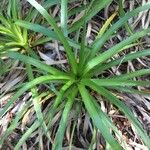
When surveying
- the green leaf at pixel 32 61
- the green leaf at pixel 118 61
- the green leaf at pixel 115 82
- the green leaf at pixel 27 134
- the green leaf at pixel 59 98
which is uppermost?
the green leaf at pixel 118 61

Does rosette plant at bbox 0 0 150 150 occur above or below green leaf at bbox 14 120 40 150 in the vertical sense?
above

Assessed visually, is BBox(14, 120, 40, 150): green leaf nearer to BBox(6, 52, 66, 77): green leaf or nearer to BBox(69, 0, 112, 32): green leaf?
BBox(6, 52, 66, 77): green leaf

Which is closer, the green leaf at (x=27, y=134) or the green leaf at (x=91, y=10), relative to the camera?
the green leaf at (x=27, y=134)

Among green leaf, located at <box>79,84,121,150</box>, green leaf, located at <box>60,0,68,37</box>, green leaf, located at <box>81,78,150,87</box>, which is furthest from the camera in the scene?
green leaf, located at <box>60,0,68,37</box>

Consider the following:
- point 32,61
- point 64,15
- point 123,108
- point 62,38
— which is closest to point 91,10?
point 64,15

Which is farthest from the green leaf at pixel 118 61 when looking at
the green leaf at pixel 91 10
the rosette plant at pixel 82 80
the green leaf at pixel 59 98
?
the green leaf at pixel 91 10

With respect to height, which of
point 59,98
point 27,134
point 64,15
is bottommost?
point 27,134

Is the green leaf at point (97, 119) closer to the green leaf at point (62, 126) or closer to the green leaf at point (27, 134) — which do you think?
the green leaf at point (62, 126)

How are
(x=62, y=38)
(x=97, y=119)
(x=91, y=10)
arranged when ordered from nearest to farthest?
(x=97, y=119) → (x=62, y=38) → (x=91, y=10)

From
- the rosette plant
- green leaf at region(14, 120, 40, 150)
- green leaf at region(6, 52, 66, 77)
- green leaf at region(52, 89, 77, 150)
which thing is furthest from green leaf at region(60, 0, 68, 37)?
green leaf at region(14, 120, 40, 150)

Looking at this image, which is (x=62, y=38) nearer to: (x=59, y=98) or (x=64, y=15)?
(x=64, y=15)
